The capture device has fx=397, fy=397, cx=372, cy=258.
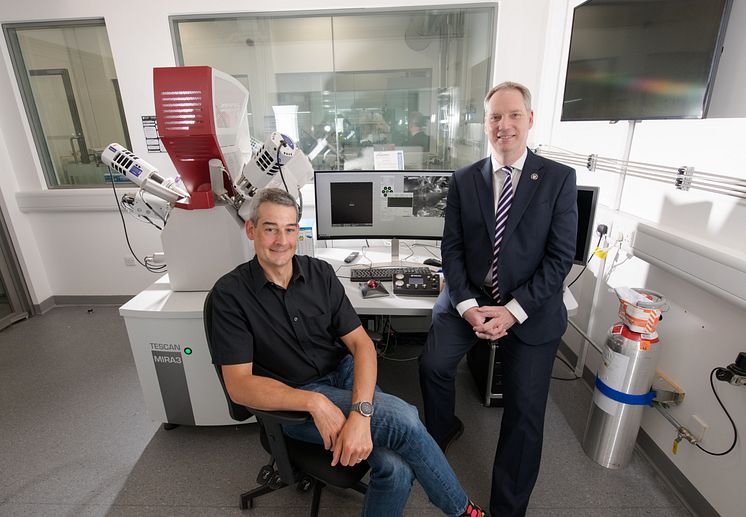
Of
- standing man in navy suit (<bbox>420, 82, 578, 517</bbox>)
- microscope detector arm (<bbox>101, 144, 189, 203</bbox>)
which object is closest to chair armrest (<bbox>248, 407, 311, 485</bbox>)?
standing man in navy suit (<bbox>420, 82, 578, 517</bbox>)

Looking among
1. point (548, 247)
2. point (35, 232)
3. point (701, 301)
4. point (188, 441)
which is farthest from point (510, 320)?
point (35, 232)

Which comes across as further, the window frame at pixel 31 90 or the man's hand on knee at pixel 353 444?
the window frame at pixel 31 90

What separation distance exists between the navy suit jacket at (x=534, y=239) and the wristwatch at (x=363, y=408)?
1.80 ft

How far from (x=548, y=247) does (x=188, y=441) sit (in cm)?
185

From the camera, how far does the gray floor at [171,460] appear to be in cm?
157

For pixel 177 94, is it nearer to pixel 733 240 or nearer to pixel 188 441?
pixel 188 441

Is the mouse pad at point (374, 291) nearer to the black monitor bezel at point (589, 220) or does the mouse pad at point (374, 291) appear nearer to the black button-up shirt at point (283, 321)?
the black button-up shirt at point (283, 321)

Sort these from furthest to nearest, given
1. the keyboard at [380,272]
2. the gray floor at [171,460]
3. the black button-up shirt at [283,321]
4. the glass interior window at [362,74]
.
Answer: the glass interior window at [362,74] < the keyboard at [380,272] < the gray floor at [171,460] < the black button-up shirt at [283,321]

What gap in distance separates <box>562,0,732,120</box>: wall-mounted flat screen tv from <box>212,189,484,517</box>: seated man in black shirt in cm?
144

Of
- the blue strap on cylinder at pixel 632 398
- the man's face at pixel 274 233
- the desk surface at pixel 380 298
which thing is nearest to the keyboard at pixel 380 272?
the desk surface at pixel 380 298

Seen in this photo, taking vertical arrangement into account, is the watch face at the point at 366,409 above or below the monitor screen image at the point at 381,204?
below

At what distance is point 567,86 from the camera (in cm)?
213

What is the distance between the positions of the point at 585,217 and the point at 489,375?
2.98 ft

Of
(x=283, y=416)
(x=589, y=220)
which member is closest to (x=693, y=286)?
(x=589, y=220)
